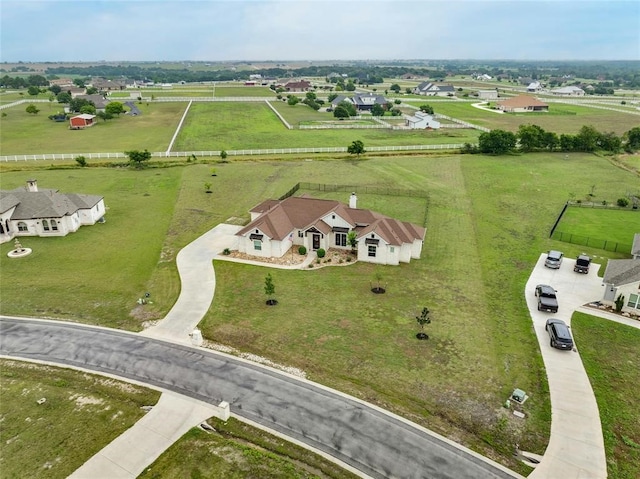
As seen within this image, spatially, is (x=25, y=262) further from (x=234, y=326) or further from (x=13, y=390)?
(x=234, y=326)

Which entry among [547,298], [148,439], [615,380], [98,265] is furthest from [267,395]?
[98,265]

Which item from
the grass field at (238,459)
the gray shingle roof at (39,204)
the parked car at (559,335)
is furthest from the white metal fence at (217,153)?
the grass field at (238,459)

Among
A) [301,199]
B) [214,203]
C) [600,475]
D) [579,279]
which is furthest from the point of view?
[214,203]

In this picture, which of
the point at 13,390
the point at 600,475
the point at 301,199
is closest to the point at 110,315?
the point at 13,390

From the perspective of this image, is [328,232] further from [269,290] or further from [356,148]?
[356,148]

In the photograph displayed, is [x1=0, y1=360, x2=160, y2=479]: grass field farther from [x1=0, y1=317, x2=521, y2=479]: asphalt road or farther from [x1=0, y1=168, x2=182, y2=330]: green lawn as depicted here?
[x1=0, y1=168, x2=182, y2=330]: green lawn

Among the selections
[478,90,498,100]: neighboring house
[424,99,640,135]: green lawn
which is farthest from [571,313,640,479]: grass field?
[478,90,498,100]: neighboring house

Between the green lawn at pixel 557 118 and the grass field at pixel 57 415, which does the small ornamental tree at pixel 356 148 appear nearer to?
the green lawn at pixel 557 118
